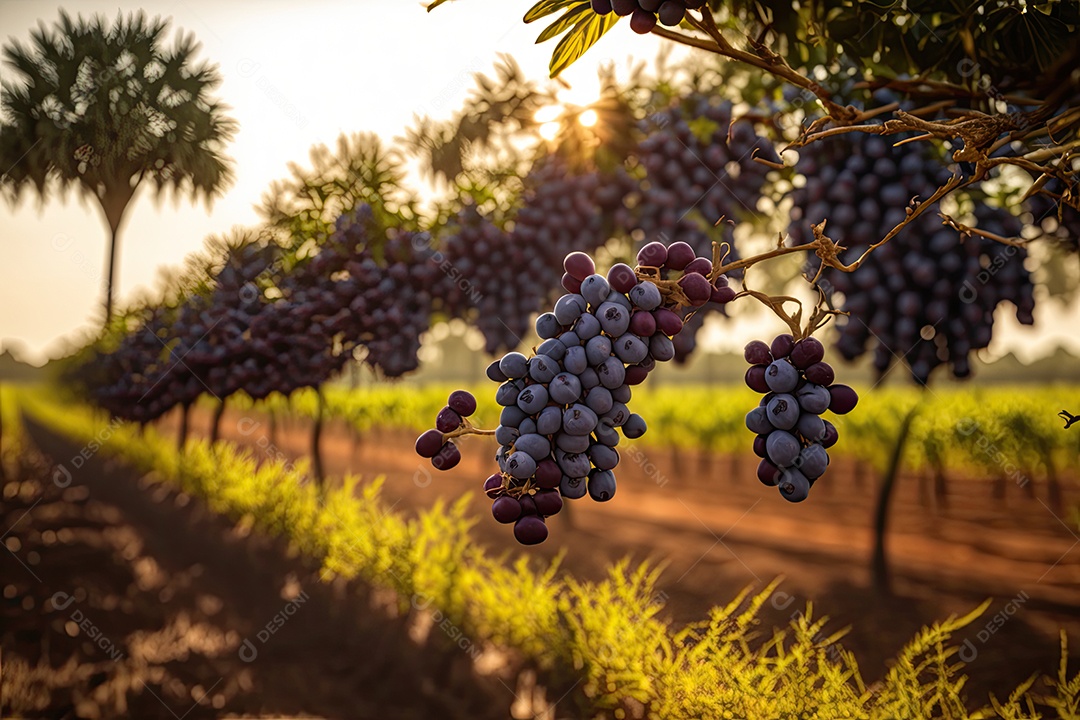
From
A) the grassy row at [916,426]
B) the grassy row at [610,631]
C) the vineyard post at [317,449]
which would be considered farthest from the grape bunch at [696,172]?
the vineyard post at [317,449]

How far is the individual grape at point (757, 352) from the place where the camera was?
876 millimetres

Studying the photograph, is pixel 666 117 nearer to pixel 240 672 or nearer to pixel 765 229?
pixel 765 229

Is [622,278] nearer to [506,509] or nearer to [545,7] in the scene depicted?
[506,509]

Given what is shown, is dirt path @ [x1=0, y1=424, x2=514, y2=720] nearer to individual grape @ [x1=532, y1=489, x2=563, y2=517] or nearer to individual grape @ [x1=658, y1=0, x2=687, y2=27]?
individual grape @ [x1=532, y1=489, x2=563, y2=517]

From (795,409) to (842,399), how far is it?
0.21 ft

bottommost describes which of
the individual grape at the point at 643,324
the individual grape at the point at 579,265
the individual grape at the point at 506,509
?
the individual grape at the point at 506,509

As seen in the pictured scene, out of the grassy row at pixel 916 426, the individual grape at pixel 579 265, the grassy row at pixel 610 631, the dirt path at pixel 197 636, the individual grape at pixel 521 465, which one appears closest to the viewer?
the individual grape at pixel 521 465

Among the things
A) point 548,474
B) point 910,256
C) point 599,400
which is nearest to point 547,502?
point 548,474

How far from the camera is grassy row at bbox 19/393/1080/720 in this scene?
1.43m

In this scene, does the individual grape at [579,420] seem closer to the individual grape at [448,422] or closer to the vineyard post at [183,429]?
the individual grape at [448,422]

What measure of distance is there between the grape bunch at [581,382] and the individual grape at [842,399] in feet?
0.63

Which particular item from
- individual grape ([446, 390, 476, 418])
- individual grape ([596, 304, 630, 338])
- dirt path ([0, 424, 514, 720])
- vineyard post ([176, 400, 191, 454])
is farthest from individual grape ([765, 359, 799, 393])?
vineyard post ([176, 400, 191, 454])

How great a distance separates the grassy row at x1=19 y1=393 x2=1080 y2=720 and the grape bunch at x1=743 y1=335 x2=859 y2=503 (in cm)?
Answer: 82

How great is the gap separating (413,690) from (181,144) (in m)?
2.39
